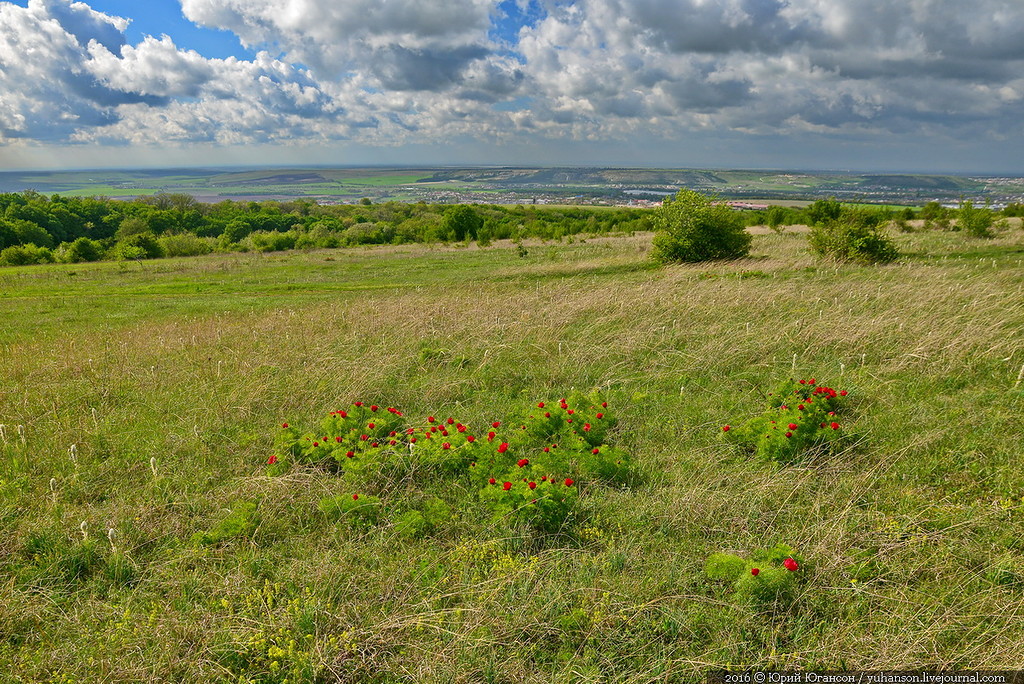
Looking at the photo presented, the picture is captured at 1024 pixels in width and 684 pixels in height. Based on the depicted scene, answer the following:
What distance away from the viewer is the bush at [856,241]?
64.3 feet

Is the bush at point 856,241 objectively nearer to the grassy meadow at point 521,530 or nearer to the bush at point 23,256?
the grassy meadow at point 521,530

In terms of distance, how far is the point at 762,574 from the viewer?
354 cm

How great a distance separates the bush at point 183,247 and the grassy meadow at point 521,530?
181 feet

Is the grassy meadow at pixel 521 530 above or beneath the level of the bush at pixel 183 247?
beneath

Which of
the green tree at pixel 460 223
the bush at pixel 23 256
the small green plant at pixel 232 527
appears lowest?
the small green plant at pixel 232 527

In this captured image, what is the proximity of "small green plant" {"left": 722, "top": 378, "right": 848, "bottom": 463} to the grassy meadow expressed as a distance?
0.20 m

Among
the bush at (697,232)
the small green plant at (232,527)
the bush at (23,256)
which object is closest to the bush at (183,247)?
the bush at (23,256)

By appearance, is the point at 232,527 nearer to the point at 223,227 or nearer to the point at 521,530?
the point at 521,530

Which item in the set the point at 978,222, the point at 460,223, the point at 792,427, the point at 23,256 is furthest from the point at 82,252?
the point at 978,222

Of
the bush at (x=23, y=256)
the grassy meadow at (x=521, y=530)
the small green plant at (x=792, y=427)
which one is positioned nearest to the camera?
the grassy meadow at (x=521, y=530)

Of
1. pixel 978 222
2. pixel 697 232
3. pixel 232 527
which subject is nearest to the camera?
pixel 232 527

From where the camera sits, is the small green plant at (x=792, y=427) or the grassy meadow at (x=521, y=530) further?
the small green plant at (x=792, y=427)

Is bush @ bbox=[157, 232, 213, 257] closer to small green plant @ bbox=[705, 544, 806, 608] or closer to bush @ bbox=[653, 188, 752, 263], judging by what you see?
bush @ bbox=[653, 188, 752, 263]

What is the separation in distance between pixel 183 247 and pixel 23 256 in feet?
44.9
